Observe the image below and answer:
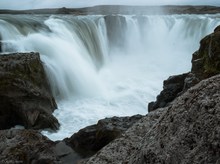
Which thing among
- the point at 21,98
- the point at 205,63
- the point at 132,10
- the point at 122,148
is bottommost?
the point at 21,98

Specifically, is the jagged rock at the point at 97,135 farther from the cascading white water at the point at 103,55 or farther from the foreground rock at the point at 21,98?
the foreground rock at the point at 21,98

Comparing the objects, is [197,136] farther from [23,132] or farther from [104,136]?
[104,136]

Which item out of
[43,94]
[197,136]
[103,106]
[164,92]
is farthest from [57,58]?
[197,136]

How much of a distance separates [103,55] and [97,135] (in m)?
19.8

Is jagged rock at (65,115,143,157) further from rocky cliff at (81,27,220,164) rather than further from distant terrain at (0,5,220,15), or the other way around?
distant terrain at (0,5,220,15)

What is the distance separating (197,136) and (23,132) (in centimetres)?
654

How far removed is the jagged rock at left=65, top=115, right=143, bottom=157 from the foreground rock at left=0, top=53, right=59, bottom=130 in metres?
3.49

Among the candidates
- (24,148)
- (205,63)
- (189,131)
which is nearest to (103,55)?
(205,63)

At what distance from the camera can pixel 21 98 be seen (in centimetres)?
1362

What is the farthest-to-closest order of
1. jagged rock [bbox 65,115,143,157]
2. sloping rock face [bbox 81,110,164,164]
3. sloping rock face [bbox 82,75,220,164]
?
jagged rock [bbox 65,115,143,157], sloping rock face [bbox 81,110,164,164], sloping rock face [bbox 82,75,220,164]

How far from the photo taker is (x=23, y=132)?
8.22 metres

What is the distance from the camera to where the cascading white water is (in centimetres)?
1775

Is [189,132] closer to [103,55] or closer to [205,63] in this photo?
[205,63]

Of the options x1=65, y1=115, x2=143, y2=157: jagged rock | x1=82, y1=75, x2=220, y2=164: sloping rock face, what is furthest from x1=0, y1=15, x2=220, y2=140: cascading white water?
x1=82, y1=75, x2=220, y2=164: sloping rock face
